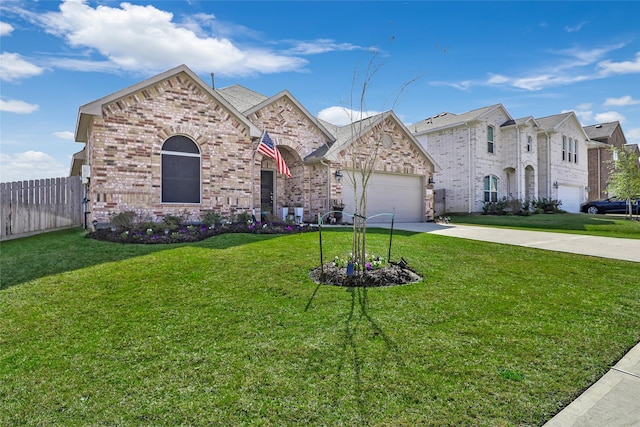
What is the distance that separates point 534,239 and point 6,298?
486 inches

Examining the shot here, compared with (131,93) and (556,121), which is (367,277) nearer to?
(131,93)

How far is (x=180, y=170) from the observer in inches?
478

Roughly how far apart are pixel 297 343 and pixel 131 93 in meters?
10.9

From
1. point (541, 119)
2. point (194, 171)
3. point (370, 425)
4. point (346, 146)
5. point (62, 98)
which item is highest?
point (541, 119)

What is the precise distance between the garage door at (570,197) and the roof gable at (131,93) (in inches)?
1012

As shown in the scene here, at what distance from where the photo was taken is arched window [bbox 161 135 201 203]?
11938 mm

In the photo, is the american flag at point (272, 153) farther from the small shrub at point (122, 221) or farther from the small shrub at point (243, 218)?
the small shrub at point (122, 221)

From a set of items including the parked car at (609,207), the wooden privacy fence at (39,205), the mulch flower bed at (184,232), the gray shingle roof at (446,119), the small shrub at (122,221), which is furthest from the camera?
the parked car at (609,207)

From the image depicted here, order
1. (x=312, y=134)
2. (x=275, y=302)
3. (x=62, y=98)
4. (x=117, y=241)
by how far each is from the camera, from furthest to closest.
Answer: (x=312, y=134) < (x=62, y=98) < (x=117, y=241) < (x=275, y=302)

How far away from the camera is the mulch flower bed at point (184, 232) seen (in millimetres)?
9188

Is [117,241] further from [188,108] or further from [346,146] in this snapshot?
[346,146]

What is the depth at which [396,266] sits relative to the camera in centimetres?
636

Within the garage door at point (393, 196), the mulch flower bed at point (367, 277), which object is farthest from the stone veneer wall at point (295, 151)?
the mulch flower bed at point (367, 277)

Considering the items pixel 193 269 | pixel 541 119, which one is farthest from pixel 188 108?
pixel 541 119
